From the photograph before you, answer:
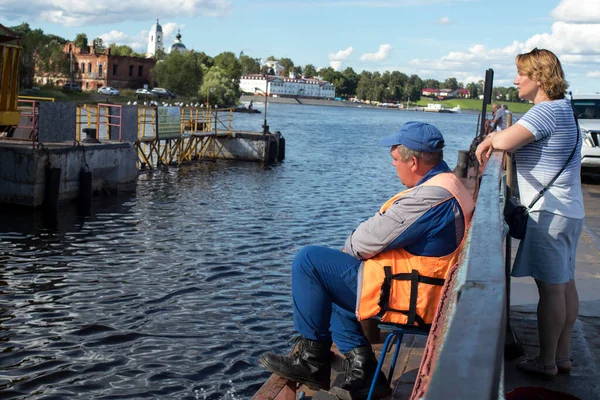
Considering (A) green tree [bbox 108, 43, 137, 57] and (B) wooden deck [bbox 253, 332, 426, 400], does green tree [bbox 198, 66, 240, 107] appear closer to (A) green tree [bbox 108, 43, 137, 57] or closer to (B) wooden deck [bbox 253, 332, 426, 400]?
(A) green tree [bbox 108, 43, 137, 57]

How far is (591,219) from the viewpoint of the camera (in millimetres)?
11547

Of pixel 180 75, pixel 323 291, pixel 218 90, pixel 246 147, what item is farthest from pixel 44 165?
pixel 180 75

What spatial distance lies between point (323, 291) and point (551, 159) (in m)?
1.49

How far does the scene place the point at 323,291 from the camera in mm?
4051

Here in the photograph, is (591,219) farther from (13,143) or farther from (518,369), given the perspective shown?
(13,143)

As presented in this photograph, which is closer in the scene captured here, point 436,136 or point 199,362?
point 436,136

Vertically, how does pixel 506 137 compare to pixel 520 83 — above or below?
below

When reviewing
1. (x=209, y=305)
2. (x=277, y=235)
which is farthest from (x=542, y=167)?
(x=277, y=235)

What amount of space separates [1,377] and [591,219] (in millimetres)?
8700

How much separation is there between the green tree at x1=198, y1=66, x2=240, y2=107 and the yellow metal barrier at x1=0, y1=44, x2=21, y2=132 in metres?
97.9

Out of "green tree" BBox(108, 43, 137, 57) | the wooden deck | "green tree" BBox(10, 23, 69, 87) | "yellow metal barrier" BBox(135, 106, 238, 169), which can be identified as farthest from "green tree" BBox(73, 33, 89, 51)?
the wooden deck

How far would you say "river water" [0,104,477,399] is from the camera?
301 inches

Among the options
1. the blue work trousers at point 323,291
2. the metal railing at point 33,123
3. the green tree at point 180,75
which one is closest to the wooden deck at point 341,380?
the blue work trousers at point 323,291

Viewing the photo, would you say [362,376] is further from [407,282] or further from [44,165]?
[44,165]
